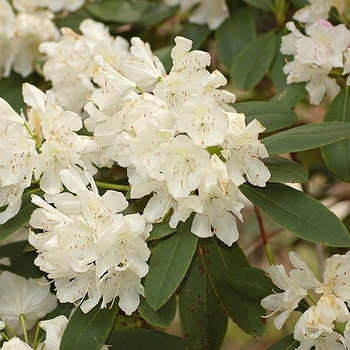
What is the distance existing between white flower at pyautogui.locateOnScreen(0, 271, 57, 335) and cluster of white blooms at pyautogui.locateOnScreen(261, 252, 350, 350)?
400 mm

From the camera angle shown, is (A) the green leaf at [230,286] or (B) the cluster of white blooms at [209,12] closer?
(A) the green leaf at [230,286]

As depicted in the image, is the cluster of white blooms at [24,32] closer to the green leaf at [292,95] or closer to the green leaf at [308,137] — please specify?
the green leaf at [292,95]

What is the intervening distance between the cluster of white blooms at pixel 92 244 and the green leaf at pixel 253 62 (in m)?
0.58

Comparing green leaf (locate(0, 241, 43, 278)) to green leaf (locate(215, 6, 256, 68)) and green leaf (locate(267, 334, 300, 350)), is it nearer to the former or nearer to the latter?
green leaf (locate(267, 334, 300, 350))

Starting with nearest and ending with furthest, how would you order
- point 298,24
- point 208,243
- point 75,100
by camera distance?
point 208,243, point 75,100, point 298,24

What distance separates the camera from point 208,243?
1.28 metres

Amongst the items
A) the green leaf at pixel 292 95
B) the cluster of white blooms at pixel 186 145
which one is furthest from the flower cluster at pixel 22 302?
the green leaf at pixel 292 95

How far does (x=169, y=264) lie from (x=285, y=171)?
228mm

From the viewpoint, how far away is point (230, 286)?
1.24 metres

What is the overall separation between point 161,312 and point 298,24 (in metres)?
0.78

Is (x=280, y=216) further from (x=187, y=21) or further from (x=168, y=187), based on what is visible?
(x=187, y=21)

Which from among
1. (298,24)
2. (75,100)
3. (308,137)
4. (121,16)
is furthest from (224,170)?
(121,16)

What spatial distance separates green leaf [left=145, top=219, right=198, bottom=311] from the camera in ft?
3.41

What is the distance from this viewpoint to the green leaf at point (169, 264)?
1040mm
